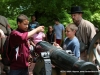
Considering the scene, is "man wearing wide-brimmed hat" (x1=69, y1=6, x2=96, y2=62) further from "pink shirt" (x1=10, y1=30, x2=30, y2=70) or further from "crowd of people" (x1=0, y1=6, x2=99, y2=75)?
"pink shirt" (x1=10, y1=30, x2=30, y2=70)

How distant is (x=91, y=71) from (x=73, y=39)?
1.84 meters

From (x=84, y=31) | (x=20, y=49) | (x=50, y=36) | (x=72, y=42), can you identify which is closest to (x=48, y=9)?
(x=50, y=36)

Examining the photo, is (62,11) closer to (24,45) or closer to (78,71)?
(24,45)

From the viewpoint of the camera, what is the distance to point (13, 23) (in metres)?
14.2

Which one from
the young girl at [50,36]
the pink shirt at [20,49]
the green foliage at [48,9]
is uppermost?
the green foliage at [48,9]

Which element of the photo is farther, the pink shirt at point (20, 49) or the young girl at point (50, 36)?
the young girl at point (50, 36)

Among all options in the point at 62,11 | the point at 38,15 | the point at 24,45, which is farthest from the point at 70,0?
the point at 24,45

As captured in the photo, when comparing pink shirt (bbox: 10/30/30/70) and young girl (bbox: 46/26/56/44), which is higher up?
pink shirt (bbox: 10/30/30/70)

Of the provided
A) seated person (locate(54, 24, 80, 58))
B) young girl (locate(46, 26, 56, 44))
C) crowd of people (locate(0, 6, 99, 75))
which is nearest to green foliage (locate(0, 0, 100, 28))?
young girl (locate(46, 26, 56, 44))

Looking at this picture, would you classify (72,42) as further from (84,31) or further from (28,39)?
(28,39)

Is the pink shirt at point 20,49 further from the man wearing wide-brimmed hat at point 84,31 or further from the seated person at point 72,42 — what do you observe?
the man wearing wide-brimmed hat at point 84,31

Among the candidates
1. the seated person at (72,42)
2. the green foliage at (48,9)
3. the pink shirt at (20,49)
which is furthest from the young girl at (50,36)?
the pink shirt at (20,49)

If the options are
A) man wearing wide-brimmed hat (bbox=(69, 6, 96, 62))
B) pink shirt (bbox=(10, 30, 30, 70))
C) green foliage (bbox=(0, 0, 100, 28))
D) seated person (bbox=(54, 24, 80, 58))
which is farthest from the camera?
green foliage (bbox=(0, 0, 100, 28))

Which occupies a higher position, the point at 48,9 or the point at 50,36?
the point at 48,9
